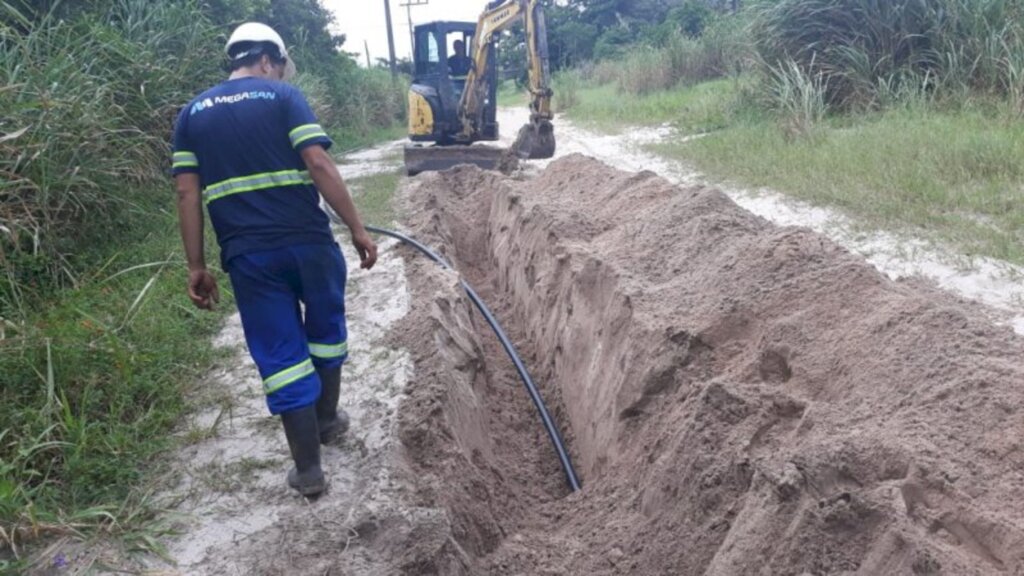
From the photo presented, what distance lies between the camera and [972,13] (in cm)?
1081

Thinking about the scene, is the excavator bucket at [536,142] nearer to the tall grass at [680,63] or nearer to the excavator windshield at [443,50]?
the excavator windshield at [443,50]

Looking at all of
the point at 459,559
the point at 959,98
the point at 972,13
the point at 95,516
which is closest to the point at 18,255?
the point at 95,516

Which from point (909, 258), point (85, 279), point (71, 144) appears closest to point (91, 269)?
point (85, 279)

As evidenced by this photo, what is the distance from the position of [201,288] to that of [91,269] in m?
3.58

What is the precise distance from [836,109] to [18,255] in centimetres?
1069

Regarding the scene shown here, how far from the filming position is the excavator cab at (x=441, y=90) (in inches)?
551

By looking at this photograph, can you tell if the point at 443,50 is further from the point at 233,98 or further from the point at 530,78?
the point at 233,98

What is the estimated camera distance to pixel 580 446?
15.6ft

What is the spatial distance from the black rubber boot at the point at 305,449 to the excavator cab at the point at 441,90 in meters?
10.8

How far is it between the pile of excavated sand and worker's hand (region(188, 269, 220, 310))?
44.2 inches

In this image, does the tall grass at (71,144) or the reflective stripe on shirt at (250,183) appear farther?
the tall grass at (71,144)

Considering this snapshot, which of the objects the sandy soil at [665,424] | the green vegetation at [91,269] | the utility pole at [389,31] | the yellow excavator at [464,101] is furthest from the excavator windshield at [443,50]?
the utility pole at [389,31]

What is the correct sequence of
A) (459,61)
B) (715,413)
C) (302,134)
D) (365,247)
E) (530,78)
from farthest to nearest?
1. (459,61)
2. (530,78)
3. (365,247)
4. (302,134)
5. (715,413)

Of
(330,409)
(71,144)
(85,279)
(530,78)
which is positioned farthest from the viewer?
(530,78)
